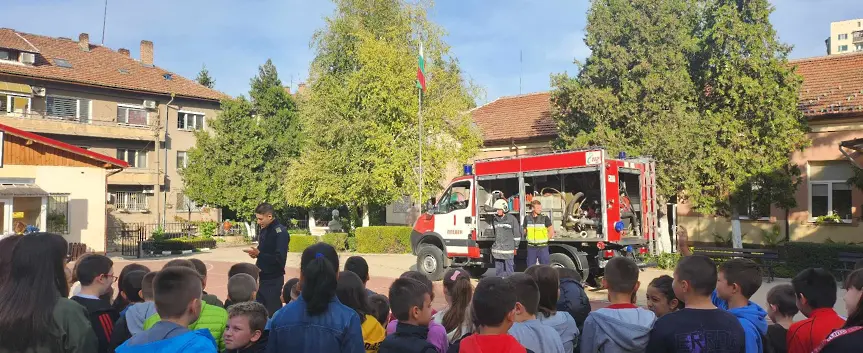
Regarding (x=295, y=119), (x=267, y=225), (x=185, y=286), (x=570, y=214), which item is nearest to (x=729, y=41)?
(x=570, y=214)

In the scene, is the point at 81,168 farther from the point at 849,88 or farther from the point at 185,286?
the point at 849,88

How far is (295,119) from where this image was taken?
131 ft

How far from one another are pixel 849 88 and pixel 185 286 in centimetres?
2737

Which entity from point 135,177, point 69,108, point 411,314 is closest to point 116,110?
point 69,108

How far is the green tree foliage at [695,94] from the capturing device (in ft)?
67.4

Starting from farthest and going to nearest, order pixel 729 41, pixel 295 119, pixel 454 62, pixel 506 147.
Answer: pixel 295 119, pixel 506 147, pixel 454 62, pixel 729 41

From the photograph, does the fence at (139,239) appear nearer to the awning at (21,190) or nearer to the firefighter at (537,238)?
the awning at (21,190)

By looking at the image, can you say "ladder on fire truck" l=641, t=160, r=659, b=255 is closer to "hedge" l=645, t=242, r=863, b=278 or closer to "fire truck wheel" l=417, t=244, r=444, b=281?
"hedge" l=645, t=242, r=863, b=278

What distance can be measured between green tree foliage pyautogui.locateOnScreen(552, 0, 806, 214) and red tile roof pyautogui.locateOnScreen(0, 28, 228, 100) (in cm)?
2957

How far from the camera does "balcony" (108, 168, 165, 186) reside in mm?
40781

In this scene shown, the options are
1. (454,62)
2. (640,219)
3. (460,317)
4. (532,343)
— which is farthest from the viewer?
(454,62)

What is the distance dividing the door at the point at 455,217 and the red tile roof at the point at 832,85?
1414cm

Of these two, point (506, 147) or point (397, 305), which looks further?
point (506, 147)

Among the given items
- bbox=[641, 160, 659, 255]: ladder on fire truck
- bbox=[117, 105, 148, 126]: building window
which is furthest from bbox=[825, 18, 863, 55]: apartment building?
bbox=[641, 160, 659, 255]: ladder on fire truck
